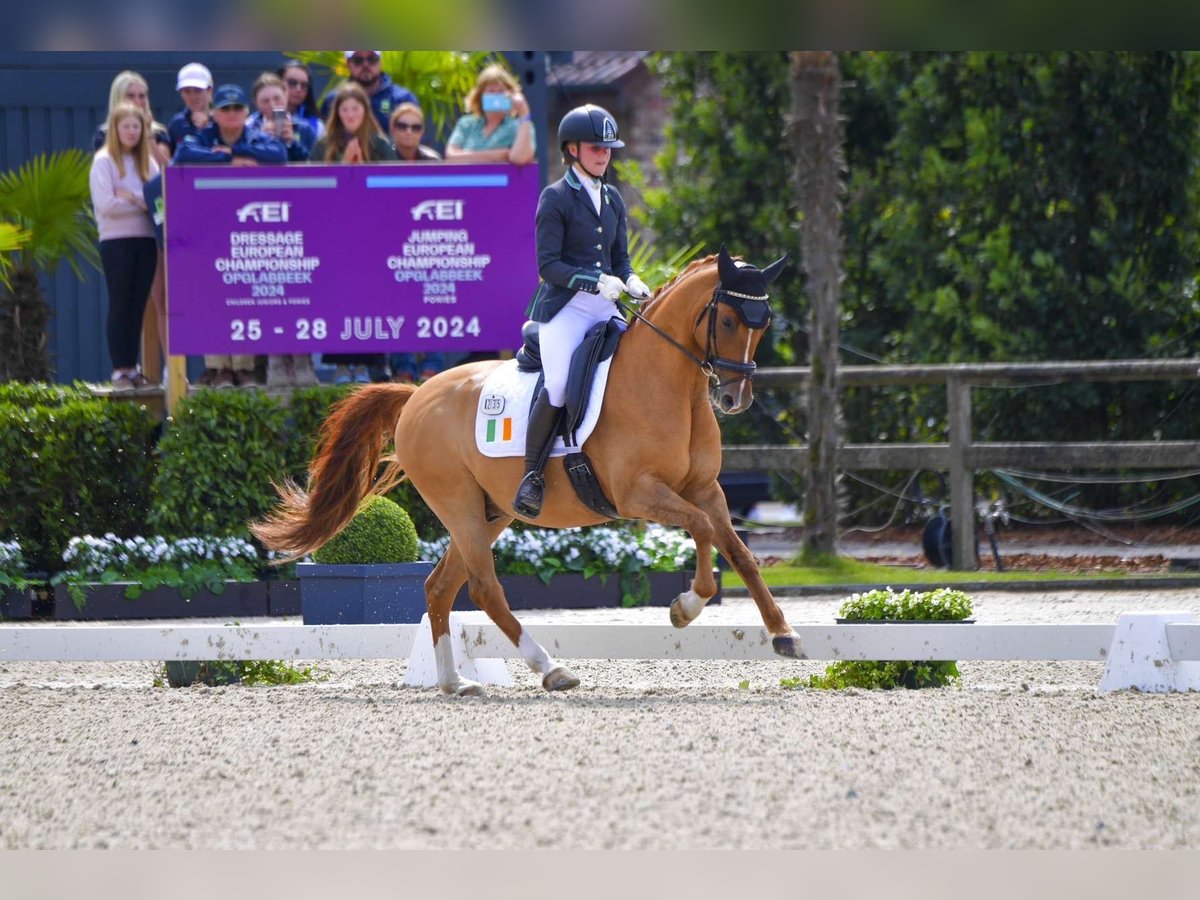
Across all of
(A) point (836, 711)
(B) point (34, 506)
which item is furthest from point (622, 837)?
(B) point (34, 506)

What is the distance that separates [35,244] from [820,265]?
20.0ft

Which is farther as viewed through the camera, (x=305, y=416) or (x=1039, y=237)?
(x=1039, y=237)

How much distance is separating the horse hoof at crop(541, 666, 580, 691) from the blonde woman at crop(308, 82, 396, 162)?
5510 millimetres

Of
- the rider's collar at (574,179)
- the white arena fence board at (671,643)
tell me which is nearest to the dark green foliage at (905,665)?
the white arena fence board at (671,643)

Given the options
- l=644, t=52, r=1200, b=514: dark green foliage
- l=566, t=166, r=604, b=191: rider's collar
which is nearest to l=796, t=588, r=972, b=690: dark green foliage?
l=566, t=166, r=604, b=191: rider's collar

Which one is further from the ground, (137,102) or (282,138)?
(137,102)

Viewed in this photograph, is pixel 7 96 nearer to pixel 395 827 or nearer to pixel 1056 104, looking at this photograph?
pixel 1056 104

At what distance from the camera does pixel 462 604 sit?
35.0 feet

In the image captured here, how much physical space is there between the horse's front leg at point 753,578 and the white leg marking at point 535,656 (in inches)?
31.6

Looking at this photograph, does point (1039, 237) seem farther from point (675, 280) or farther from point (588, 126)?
point (588, 126)

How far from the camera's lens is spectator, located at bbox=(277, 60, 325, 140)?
1201cm

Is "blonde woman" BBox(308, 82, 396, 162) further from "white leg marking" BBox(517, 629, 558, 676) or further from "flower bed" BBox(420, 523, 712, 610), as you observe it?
"white leg marking" BBox(517, 629, 558, 676)

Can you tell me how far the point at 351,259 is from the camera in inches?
439

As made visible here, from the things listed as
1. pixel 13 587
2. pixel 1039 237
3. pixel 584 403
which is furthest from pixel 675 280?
pixel 1039 237
